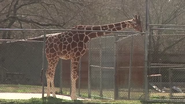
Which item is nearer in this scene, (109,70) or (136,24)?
(136,24)

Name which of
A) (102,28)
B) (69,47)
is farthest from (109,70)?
(69,47)

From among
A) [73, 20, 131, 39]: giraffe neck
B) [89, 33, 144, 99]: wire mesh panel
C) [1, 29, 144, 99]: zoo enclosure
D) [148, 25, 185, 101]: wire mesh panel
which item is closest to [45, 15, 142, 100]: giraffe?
[73, 20, 131, 39]: giraffe neck

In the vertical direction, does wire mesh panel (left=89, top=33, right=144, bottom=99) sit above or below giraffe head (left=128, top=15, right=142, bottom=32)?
below

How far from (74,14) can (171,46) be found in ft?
18.3

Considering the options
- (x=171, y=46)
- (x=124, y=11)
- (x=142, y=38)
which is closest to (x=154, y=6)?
(x=124, y=11)

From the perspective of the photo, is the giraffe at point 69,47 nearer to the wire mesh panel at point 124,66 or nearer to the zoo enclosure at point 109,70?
the zoo enclosure at point 109,70

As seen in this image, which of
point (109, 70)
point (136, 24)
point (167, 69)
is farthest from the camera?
point (167, 69)

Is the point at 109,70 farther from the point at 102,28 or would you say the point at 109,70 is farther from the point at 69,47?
the point at 69,47

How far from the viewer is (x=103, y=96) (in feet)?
48.7

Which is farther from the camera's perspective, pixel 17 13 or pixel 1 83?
pixel 17 13

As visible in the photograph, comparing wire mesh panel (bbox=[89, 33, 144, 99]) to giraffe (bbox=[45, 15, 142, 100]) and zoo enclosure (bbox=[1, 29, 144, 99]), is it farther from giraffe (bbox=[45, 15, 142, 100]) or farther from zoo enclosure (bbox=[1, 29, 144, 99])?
giraffe (bbox=[45, 15, 142, 100])

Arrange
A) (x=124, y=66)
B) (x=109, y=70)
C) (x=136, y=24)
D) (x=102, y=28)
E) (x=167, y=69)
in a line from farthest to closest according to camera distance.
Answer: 1. (x=167, y=69)
2. (x=109, y=70)
3. (x=124, y=66)
4. (x=102, y=28)
5. (x=136, y=24)

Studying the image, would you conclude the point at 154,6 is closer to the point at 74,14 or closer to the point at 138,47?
the point at 74,14

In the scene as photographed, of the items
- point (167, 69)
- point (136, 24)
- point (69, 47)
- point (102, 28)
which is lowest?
point (167, 69)
